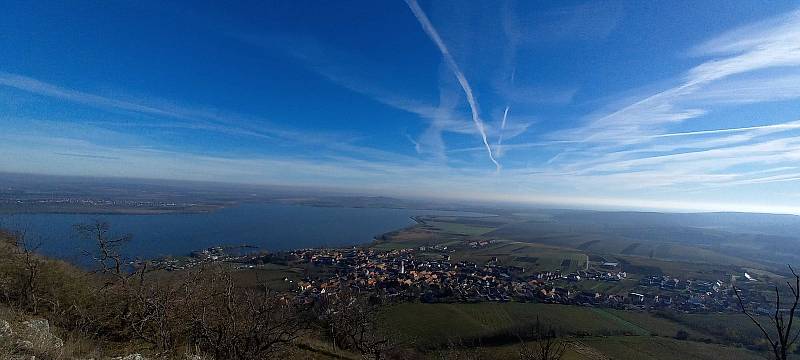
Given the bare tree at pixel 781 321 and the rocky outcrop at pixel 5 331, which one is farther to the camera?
the rocky outcrop at pixel 5 331

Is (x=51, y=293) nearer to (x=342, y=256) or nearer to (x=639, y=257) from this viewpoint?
(x=342, y=256)

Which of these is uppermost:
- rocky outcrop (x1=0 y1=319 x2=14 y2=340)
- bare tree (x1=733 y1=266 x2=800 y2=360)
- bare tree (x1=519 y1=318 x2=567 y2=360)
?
bare tree (x1=733 y1=266 x2=800 y2=360)

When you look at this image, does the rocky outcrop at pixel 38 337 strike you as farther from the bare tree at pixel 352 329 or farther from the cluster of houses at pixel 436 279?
the cluster of houses at pixel 436 279

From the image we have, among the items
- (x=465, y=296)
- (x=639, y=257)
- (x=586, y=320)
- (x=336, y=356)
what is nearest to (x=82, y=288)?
(x=336, y=356)

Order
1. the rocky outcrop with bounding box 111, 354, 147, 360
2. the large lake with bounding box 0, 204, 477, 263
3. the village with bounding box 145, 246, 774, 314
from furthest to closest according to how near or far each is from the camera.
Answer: the large lake with bounding box 0, 204, 477, 263, the village with bounding box 145, 246, 774, 314, the rocky outcrop with bounding box 111, 354, 147, 360

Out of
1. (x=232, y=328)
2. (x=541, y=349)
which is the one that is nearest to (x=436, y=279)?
(x=541, y=349)

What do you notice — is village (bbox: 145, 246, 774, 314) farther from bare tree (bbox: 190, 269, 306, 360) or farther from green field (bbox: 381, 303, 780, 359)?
bare tree (bbox: 190, 269, 306, 360)

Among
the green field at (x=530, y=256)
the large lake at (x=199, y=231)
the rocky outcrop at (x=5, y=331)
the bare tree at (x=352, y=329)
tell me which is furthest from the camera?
the green field at (x=530, y=256)

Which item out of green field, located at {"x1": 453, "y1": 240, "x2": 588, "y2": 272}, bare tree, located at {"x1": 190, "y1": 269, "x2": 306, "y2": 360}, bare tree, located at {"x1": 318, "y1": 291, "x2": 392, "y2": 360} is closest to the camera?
bare tree, located at {"x1": 190, "y1": 269, "x2": 306, "y2": 360}

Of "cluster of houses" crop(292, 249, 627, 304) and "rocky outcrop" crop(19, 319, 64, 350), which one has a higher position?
"rocky outcrop" crop(19, 319, 64, 350)

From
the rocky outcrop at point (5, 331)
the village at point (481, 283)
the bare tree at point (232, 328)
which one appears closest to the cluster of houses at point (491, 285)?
the village at point (481, 283)

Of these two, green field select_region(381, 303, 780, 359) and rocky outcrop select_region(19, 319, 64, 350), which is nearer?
rocky outcrop select_region(19, 319, 64, 350)

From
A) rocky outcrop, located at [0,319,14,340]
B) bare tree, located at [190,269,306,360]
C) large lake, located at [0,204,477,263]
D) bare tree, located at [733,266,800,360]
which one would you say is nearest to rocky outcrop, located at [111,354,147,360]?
bare tree, located at [190,269,306,360]
